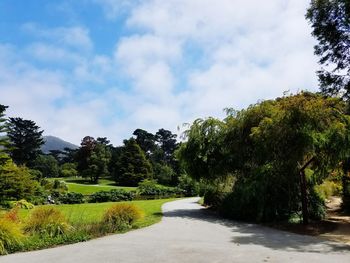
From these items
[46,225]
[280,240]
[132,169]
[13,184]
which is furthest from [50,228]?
[132,169]

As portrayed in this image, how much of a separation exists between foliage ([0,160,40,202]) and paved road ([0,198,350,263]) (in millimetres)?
16618

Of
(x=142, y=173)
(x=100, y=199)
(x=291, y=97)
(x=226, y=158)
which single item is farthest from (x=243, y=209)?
(x=142, y=173)

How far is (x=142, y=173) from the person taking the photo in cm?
5631

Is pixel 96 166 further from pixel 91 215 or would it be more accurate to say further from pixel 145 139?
pixel 91 215

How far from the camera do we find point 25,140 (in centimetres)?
Result: 6694

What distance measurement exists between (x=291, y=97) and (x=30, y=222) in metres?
10.2

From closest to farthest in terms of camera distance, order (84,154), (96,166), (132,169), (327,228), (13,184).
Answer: (327,228) < (13,184) < (132,169) < (96,166) < (84,154)

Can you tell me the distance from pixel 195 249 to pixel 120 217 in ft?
14.6

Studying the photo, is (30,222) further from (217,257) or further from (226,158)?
(226,158)

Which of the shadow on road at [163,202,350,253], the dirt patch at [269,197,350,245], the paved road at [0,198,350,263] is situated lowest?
the paved road at [0,198,350,263]

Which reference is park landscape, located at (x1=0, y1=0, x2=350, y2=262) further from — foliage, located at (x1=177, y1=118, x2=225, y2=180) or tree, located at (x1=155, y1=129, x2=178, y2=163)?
tree, located at (x1=155, y1=129, x2=178, y2=163)

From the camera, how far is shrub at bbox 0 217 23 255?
30.3 feet

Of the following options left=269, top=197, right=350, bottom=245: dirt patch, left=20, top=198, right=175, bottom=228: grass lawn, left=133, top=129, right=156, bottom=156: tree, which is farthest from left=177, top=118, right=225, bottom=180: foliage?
left=133, top=129, right=156, bottom=156: tree

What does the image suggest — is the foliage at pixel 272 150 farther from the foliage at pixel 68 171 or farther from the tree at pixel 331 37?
the foliage at pixel 68 171
